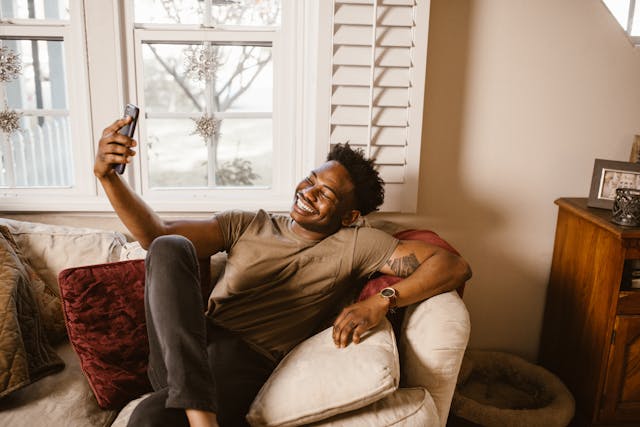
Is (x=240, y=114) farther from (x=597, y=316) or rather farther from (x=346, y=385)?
(x=597, y=316)

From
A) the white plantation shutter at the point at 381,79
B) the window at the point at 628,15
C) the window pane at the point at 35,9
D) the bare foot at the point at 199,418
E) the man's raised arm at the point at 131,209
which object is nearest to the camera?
the bare foot at the point at 199,418

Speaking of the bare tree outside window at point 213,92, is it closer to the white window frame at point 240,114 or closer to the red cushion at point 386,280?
the white window frame at point 240,114

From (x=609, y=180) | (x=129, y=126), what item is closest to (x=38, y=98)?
(x=129, y=126)

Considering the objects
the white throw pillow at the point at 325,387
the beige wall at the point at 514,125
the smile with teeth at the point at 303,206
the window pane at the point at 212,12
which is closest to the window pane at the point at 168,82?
the window pane at the point at 212,12

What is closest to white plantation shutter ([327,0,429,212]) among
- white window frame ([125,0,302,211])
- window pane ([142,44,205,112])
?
white window frame ([125,0,302,211])

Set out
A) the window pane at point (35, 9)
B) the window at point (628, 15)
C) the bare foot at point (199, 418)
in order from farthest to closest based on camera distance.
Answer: the window at point (628, 15), the window pane at point (35, 9), the bare foot at point (199, 418)

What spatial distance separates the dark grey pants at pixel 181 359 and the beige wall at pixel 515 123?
118 cm

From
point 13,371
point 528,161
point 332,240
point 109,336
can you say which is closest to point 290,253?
point 332,240

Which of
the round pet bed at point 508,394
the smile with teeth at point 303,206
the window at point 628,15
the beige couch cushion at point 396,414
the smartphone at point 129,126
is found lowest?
the round pet bed at point 508,394

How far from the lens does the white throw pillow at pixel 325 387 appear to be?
4.44ft

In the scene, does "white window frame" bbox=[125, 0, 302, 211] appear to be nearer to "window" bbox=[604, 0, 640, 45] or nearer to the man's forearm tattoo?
the man's forearm tattoo

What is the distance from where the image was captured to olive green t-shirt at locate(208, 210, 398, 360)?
1.69 m

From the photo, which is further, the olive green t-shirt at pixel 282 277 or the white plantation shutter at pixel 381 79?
the white plantation shutter at pixel 381 79

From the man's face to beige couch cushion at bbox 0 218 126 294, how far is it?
75 centimetres
